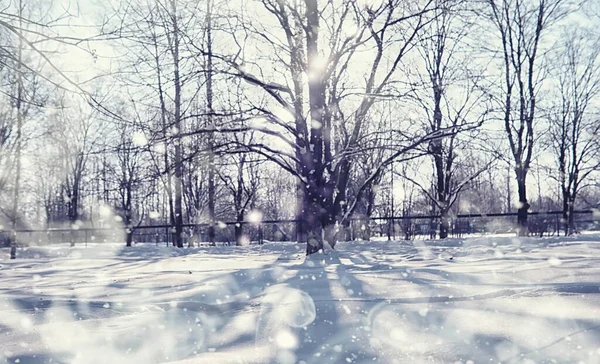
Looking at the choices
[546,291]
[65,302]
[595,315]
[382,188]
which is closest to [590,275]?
[546,291]

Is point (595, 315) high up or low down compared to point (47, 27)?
down

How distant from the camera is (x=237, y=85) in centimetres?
1086

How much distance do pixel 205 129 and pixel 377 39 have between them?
417 cm

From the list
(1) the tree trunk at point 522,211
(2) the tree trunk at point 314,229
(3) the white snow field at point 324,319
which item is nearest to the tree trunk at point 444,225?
(1) the tree trunk at point 522,211

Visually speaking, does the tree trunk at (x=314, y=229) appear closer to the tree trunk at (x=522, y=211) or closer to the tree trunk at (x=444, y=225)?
the tree trunk at (x=444, y=225)

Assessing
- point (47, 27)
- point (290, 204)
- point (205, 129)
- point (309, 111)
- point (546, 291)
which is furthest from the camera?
point (290, 204)

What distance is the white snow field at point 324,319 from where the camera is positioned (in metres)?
3.40

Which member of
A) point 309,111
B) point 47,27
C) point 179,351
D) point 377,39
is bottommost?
point 179,351

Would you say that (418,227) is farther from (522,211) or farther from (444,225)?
(522,211)

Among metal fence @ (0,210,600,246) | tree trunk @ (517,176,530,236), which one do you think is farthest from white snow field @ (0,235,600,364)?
metal fence @ (0,210,600,246)

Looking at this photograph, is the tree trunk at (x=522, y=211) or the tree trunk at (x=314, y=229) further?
the tree trunk at (x=522, y=211)

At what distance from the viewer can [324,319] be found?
430 centimetres

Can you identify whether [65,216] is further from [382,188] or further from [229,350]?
[229,350]

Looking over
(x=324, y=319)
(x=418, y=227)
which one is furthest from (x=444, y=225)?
(x=324, y=319)
